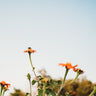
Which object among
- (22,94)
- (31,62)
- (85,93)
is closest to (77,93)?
(85,93)

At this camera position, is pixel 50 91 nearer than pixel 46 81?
No

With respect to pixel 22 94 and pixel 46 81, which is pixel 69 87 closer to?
pixel 22 94

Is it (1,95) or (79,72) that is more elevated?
(79,72)

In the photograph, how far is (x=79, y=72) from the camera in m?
1.53

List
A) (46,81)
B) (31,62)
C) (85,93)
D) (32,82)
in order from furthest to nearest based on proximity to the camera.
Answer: (85,93)
(31,62)
(32,82)
(46,81)

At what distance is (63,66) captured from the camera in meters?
1.35

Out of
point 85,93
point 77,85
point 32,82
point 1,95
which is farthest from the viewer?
point 77,85

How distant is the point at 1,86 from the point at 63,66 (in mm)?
592

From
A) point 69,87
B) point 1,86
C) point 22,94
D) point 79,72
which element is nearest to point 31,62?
point 1,86

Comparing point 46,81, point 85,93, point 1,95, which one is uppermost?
point 46,81

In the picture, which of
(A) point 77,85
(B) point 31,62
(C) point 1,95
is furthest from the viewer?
(A) point 77,85

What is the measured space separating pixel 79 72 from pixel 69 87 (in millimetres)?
14776

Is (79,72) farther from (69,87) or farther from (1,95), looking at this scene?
(69,87)

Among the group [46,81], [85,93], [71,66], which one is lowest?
[85,93]
